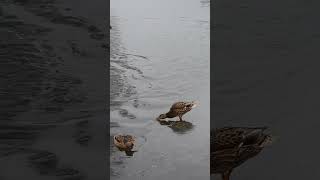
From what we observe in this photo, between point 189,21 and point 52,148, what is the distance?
653mm

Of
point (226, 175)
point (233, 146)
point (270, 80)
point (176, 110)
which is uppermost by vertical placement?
point (270, 80)

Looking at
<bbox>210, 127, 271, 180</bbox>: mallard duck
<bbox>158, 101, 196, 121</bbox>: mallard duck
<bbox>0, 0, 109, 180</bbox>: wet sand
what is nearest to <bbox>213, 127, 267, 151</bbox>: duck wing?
<bbox>210, 127, 271, 180</bbox>: mallard duck

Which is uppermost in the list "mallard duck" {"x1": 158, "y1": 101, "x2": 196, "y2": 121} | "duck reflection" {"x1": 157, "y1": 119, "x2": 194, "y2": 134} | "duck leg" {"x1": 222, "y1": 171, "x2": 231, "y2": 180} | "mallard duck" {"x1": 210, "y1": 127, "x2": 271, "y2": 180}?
"mallard duck" {"x1": 158, "y1": 101, "x2": 196, "y2": 121}

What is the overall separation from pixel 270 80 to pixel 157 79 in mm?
405

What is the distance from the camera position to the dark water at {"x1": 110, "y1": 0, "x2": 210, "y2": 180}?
1.27m

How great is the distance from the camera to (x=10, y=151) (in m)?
1.22

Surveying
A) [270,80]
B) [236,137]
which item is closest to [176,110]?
[236,137]

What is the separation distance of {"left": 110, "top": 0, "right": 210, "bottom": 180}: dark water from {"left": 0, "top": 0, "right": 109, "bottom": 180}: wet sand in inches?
2.3

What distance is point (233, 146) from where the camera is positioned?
126 centimetres

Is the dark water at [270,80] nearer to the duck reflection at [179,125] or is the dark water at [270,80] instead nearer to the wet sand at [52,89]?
the duck reflection at [179,125]

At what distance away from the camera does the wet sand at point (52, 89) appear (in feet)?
4.01

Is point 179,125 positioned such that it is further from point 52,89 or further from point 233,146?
point 52,89

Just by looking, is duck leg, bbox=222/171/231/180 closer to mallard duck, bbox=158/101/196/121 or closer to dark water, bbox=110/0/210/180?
dark water, bbox=110/0/210/180

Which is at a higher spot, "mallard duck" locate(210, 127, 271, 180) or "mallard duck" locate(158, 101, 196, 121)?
"mallard duck" locate(158, 101, 196, 121)
